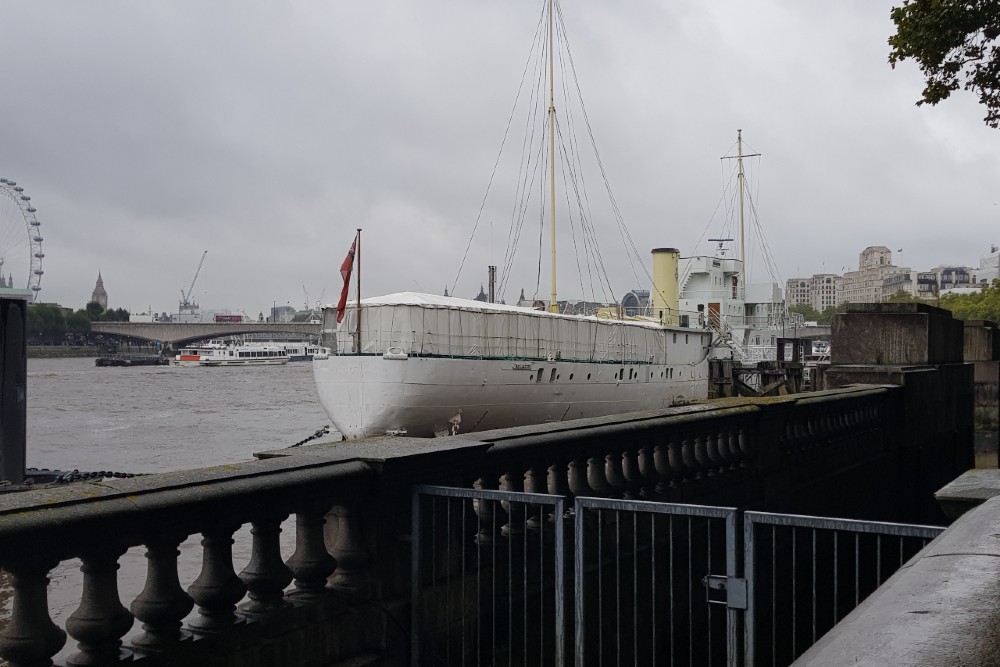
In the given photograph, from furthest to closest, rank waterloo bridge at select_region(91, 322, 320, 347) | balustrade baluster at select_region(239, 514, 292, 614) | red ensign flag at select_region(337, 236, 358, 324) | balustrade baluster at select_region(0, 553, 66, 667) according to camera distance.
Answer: waterloo bridge at select_region(91, 322, 320, 347)
red ensign flag at select_region(337, 236, 358, 324)
balustrade baluster at select_region(239, 514, 292, 614)
balustrade baluster at select_region(0, 553, 66, 667)

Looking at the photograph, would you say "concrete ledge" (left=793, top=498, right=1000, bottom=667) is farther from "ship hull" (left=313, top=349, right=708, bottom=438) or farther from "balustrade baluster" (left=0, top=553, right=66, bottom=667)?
"ship hull" (left=313, top=349, right=708, bottom=438)

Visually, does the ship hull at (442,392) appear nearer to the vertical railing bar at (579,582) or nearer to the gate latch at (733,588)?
the vertical railing bar at (579,582)

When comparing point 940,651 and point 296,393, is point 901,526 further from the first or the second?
point 296,393

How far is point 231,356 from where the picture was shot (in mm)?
150875

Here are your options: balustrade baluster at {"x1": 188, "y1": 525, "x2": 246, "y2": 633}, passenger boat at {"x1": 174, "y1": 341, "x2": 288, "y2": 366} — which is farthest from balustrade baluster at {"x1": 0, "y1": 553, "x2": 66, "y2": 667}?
passenger boat at {"x1": 174, "y1": 341, "x2": 288, "y2": 366}

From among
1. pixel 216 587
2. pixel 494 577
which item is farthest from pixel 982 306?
pixel 216 587

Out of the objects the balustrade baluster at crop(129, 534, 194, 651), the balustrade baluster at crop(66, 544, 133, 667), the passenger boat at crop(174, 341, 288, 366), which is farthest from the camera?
the passenger boat at crop(174, 341, 288, 366)

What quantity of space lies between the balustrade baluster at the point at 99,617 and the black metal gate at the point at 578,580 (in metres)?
1.81

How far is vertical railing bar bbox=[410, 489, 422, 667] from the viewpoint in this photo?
5.42 meters

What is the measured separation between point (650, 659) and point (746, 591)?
9.52ft

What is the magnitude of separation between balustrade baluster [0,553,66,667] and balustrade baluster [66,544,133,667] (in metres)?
0.17

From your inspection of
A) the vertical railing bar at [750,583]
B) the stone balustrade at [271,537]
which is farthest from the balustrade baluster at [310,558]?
the vertical railing bar at [750,583]

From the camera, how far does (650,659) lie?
25.0ft

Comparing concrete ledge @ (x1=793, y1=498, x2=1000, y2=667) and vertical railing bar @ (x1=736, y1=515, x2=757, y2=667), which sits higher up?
concrete ledge @ (x1=793, y1=498, x2=1000, y2=667)
